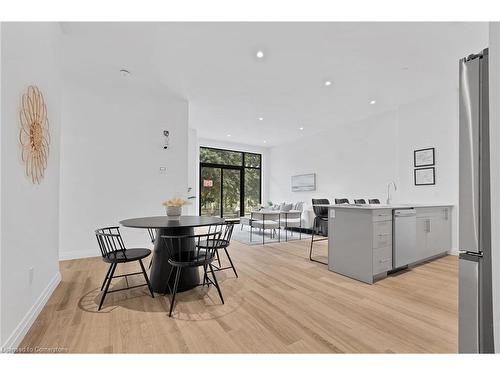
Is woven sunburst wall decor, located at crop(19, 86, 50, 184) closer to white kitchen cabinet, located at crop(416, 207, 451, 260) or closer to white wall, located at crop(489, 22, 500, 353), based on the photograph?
white wall, located at crop(489, 22, 500, 353)

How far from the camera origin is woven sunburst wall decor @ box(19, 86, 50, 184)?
1853 mm

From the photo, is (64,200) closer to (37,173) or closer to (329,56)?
(37,173)

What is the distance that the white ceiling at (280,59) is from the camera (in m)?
2.69

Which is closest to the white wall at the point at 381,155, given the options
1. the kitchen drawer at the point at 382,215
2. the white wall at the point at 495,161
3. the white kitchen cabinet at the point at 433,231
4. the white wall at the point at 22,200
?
the white kitchen cabinet at the point at 433,231

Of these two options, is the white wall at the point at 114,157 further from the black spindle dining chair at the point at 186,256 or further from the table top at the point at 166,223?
the black spindle dining chair at the point at 186,256

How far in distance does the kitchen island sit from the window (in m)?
5.28

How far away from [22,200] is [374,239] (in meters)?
3.54

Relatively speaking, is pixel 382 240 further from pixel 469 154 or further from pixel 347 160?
pixel 347 160

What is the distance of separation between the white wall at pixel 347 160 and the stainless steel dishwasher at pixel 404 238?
2430mm

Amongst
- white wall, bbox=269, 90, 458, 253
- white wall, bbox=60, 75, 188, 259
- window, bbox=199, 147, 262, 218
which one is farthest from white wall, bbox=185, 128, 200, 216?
white wall, bbox=269, 90, 458, 253

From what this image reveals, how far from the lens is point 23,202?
184 centimetres

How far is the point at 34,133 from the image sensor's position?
6.73ft
